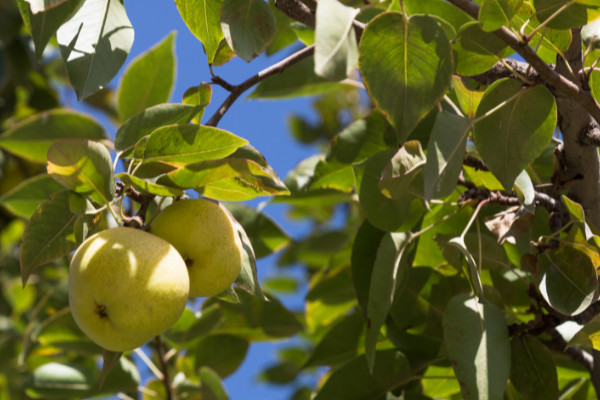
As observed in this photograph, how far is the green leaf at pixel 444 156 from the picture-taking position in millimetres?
913

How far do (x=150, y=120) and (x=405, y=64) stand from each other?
0.39 meters

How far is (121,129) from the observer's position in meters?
1.06

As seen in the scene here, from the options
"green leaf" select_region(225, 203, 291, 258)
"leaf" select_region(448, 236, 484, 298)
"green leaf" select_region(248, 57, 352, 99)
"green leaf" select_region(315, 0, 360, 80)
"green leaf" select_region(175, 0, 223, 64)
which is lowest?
"green leaf" select_region(225, 203, 291, 258)

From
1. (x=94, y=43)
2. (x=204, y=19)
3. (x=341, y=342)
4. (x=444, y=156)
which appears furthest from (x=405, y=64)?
(x=341, y=342)

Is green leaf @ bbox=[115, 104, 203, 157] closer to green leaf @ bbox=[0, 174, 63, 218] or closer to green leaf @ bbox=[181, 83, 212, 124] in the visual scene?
green leaf @ bbox=[181, 83, 212, 124]

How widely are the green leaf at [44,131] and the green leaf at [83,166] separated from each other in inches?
36.8

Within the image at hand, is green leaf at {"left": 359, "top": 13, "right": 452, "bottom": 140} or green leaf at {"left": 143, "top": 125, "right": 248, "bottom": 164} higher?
green leaf at {"left": 359, "top": 13, "right": 452, "bottom": 140}

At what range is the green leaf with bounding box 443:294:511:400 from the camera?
1010mm

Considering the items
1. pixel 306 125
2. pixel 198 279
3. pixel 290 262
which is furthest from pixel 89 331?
pixel 306 125

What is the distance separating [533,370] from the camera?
1.22 m

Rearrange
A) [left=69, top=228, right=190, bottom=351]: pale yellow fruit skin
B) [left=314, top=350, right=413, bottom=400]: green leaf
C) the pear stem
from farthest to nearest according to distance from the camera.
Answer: the pear stem < [left=314, top=350, right=413, bottom=400]: green leaf < [left=69, top=228, right=190, bottom=351]: pale yellow fruit skin

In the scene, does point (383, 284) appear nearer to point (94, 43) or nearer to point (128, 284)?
point (128, 284)

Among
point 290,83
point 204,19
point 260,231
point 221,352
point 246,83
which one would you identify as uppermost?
point 204,19

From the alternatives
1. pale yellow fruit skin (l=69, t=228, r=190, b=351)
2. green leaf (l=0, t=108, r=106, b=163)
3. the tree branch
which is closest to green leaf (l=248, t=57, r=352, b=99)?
green leaf (l=0, t=108, r=106, b=163)
